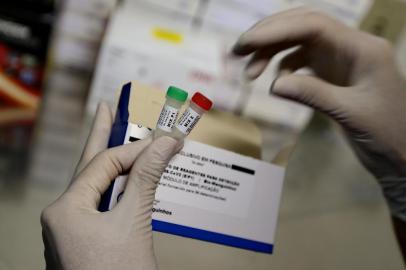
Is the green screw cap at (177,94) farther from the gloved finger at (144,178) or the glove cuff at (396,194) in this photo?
the glove cuff at (396,194)

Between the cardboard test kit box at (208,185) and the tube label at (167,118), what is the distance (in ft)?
0.11

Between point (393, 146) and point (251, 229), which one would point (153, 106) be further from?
point (393, 146)

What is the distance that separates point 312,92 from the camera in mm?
614

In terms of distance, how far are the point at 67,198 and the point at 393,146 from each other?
503mm

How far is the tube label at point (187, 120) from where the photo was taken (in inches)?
19.5

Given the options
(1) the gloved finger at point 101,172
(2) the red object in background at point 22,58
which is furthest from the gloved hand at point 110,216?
(2) the red object in background at point 22,58

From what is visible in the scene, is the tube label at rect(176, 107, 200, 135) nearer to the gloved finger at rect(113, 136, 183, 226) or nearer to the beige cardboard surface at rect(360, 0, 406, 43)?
the gloved finger at rect(113, 136, 183, 226)

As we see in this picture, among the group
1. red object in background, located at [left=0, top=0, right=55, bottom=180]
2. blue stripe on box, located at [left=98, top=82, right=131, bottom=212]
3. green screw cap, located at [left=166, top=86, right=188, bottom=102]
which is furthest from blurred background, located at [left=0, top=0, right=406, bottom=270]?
green screw cap, located at [left=166, top=86, right=188, bottom=102]

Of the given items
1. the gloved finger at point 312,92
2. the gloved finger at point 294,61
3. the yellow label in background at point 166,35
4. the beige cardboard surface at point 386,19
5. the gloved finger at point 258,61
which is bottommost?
the gloved finger at point 312,92

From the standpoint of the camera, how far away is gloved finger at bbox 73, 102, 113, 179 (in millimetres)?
584

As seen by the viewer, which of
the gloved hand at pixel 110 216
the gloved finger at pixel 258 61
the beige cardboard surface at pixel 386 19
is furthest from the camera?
the beige cardboard surface at pixel 386 19

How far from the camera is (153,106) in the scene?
1.83 ft

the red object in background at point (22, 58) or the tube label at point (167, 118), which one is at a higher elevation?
the red object in background at point (22, 58)

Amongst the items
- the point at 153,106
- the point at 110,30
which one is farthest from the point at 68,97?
the point at 153,106
